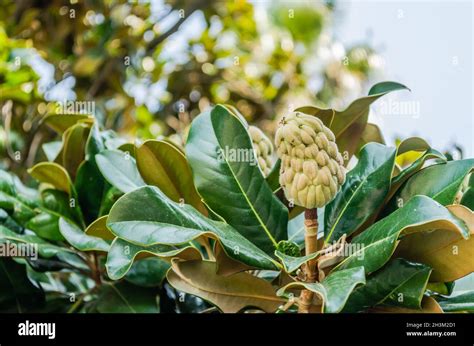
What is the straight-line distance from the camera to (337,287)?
0.50 metres

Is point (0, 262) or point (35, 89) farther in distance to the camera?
point (35, 89)

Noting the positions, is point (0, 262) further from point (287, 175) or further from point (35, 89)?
point (35, 89)

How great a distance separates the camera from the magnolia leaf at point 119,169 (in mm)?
732

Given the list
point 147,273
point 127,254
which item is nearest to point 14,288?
point 147,273

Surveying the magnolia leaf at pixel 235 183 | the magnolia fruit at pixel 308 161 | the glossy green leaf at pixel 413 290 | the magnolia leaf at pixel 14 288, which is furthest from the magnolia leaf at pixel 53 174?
the glossy green leaf at pixel 413 290

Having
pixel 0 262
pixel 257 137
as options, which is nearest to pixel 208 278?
pixel 257 137

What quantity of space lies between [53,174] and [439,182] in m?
0.51

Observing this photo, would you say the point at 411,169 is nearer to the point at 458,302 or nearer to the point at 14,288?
the point at 458,302

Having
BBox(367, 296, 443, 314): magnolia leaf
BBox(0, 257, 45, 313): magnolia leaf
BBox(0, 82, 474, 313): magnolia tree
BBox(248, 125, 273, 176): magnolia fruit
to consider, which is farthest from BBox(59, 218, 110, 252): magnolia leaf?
BBox(367, 296, 443, 314): magnolia leaf

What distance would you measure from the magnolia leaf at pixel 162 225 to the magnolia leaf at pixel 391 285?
0.30 feet

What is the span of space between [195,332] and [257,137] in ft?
0.80

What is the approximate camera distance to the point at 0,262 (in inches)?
30.3

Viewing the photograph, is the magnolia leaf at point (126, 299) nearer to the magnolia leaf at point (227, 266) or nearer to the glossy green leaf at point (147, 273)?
the glossy green leaf at point (147, 273)

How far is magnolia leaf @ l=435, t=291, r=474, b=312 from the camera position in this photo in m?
0.61
